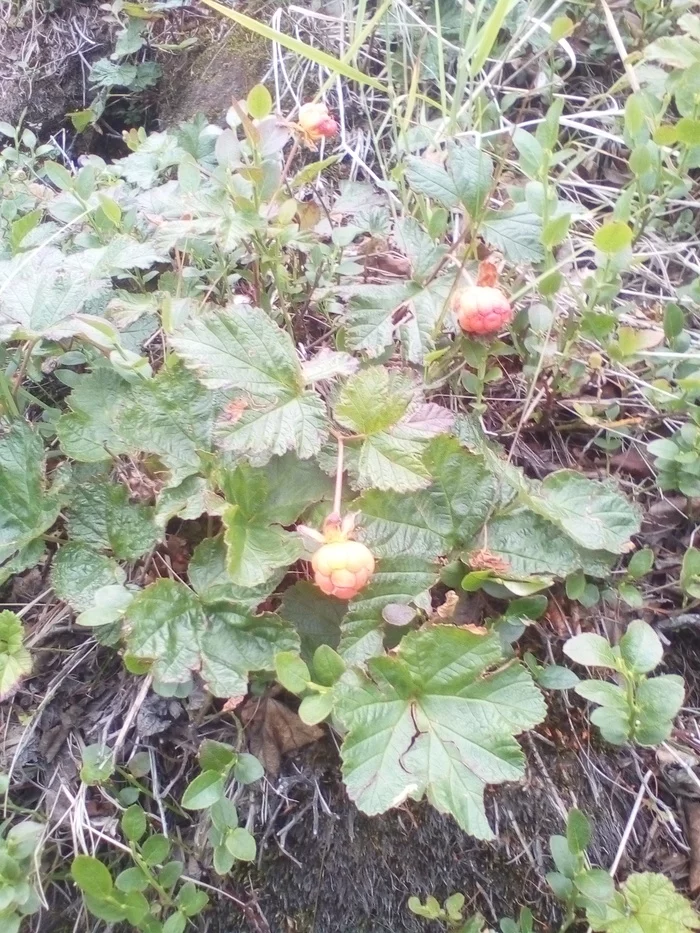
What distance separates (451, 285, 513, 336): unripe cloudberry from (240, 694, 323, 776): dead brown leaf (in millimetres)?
631

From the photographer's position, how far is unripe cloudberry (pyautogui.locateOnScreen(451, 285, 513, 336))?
0.99 metres

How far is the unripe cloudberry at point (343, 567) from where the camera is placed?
85 centimetres

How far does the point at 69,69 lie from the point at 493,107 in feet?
5.38

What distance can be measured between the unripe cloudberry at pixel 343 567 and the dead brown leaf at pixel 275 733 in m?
0.27

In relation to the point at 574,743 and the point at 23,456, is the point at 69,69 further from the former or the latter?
the point at 574,743

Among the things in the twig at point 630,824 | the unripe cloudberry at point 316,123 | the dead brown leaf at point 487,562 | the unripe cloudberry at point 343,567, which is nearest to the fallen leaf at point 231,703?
the unripe cloudberry at point 343,567

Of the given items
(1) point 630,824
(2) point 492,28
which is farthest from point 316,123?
(1) point 630,824

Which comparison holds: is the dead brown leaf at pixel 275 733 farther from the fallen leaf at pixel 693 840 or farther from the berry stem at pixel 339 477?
the fallen leaf at pixel 693 840

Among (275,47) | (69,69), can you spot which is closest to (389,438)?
(275,47)

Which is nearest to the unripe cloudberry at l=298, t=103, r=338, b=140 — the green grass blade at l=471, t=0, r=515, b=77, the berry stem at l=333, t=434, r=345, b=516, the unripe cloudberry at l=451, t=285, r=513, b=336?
the green grass blade at l=471, t=0, r=515, b=77

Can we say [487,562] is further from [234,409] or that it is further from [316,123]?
[316,123]

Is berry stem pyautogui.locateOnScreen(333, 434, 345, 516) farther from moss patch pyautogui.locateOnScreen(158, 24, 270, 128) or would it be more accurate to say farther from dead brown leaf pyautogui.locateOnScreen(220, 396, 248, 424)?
moss patch pyautogui.locateOnScreen(158, 24, 270, 128)

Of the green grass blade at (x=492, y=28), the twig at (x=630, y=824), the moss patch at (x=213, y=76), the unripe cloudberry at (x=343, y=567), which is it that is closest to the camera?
the unripe cloudberry at (x=343, y=567)

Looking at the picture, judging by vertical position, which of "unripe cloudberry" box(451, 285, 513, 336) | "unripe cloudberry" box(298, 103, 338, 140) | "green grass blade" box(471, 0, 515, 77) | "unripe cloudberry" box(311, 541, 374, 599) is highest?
"green grass blade" box(471, 0, 515, 77)
